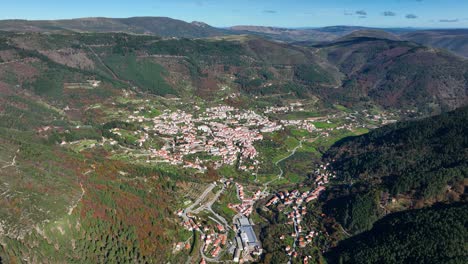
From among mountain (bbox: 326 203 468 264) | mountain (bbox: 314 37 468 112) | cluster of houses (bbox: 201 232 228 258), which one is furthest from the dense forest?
mountain (bbox: 314 37 468 112)

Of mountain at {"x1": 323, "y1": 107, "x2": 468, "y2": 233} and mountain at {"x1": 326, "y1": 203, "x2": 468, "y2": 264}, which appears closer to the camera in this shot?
mountain at {"x1": 326, "y1": 203, "x2": 468, "y2": 264}

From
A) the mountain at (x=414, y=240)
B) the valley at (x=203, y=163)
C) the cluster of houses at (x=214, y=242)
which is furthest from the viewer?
the cluster of houses at (x=214, y=242)

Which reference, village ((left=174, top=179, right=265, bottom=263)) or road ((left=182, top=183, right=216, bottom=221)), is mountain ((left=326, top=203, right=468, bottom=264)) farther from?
road ((left=182, top=183, right=216, bottom=221))

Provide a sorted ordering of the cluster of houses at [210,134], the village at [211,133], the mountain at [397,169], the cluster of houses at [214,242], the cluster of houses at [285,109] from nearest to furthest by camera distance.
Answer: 1. the cluster of houses at [214,242]
2. the mountain at [397,169]
3. the village at [211,133]
4. the cluster of houses at [210,134]
5. the cluster of houses at [285,109]

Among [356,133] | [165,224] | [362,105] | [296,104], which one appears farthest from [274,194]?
[362,105]

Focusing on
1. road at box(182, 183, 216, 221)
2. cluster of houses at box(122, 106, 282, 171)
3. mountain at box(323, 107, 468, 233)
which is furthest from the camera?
cluster of houses at box(122, 106, 282, 171)

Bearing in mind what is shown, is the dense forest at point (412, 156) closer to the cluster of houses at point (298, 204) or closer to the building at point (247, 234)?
the cluster of houses at point (298, 204)

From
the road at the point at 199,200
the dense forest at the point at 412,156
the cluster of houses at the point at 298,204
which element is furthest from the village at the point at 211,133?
the dense forest at the point at 412,156

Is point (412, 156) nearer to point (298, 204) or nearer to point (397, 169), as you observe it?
point (397, 169)

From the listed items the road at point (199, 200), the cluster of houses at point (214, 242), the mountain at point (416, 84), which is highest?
the mountain at point (416, 84)
